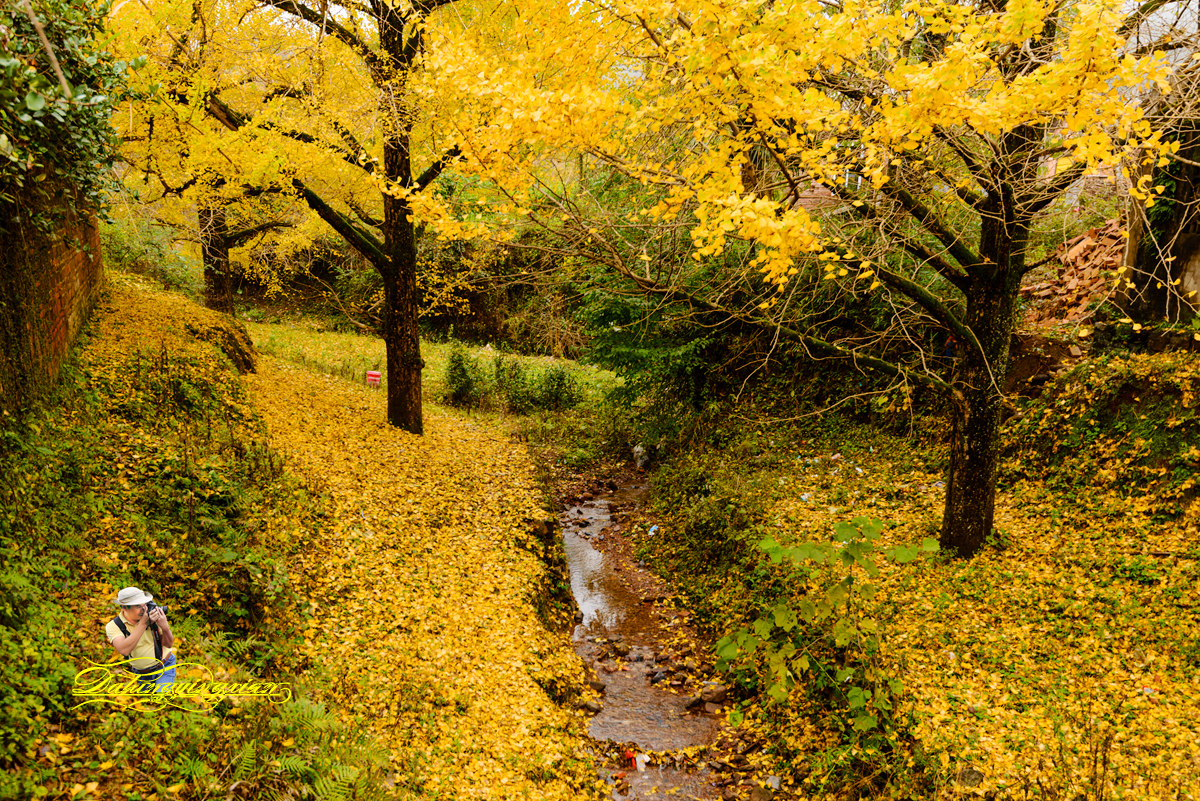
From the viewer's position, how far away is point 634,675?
6.77 meters

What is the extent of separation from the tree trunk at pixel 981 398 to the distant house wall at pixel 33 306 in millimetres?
8170

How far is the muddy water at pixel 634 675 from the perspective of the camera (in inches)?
207

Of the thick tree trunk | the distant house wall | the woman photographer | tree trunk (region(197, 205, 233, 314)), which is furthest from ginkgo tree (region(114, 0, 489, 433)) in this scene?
the woman photographer

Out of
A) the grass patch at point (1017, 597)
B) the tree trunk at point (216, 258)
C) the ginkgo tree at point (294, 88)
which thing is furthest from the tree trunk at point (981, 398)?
the tree trunk at point (216, 258)

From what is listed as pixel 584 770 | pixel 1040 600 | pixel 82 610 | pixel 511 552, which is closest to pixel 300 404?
pixel 511 552

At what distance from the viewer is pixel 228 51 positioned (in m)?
7.73

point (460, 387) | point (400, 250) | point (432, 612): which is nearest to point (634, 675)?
point (432, 612)

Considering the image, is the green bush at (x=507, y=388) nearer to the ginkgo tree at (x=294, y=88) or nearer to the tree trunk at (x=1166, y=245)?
the ginkgo tree at (x=294, y=88)

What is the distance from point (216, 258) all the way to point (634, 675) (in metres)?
11.5

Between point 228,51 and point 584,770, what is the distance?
892 cm

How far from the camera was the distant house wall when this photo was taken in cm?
474

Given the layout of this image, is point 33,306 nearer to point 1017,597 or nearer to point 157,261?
point 1017,597

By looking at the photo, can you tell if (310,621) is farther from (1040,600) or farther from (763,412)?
(763,412)

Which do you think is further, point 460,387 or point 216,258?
point 460,387
